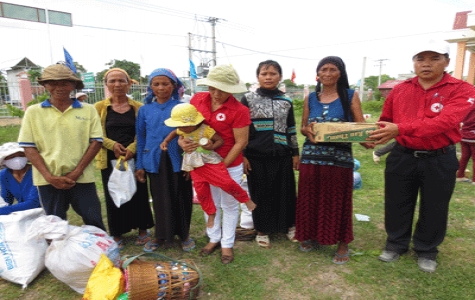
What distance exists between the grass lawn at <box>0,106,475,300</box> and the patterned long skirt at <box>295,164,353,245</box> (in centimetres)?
30

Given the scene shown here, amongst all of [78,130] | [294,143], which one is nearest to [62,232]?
[78,130]

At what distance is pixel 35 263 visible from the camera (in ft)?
8.84

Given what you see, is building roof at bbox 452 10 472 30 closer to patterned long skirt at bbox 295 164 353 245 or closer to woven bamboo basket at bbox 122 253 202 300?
patterned long skirt at bbox 295 164 353 245

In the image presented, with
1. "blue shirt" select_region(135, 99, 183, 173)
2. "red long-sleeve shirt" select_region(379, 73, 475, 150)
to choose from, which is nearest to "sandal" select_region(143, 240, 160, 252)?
"blue shirt" select_region(135, 99, 183, 173)

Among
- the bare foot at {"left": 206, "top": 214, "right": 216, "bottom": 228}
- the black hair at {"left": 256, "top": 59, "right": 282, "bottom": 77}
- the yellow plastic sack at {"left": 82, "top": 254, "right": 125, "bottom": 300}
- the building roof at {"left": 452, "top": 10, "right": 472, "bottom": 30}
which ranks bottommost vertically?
the yellow plastic sack at {"left": 82, "top": 254, "right": 125, "bottom": 300}

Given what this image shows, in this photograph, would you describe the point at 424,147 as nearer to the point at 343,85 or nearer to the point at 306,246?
the point at 343,85

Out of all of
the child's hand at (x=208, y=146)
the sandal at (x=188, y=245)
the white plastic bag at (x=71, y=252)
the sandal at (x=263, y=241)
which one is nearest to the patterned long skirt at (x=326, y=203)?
the sandal at (x=263, y=241)

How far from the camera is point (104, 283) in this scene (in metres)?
2.21

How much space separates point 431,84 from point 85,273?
3.27 m

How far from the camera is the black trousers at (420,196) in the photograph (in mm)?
2588

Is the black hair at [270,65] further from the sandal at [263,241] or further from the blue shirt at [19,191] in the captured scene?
the blue shirt at [19,191]

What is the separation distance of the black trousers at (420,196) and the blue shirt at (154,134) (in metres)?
2.04

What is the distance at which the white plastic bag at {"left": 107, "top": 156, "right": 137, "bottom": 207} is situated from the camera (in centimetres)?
292

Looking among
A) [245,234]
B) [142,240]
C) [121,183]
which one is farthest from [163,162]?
[245,234]
